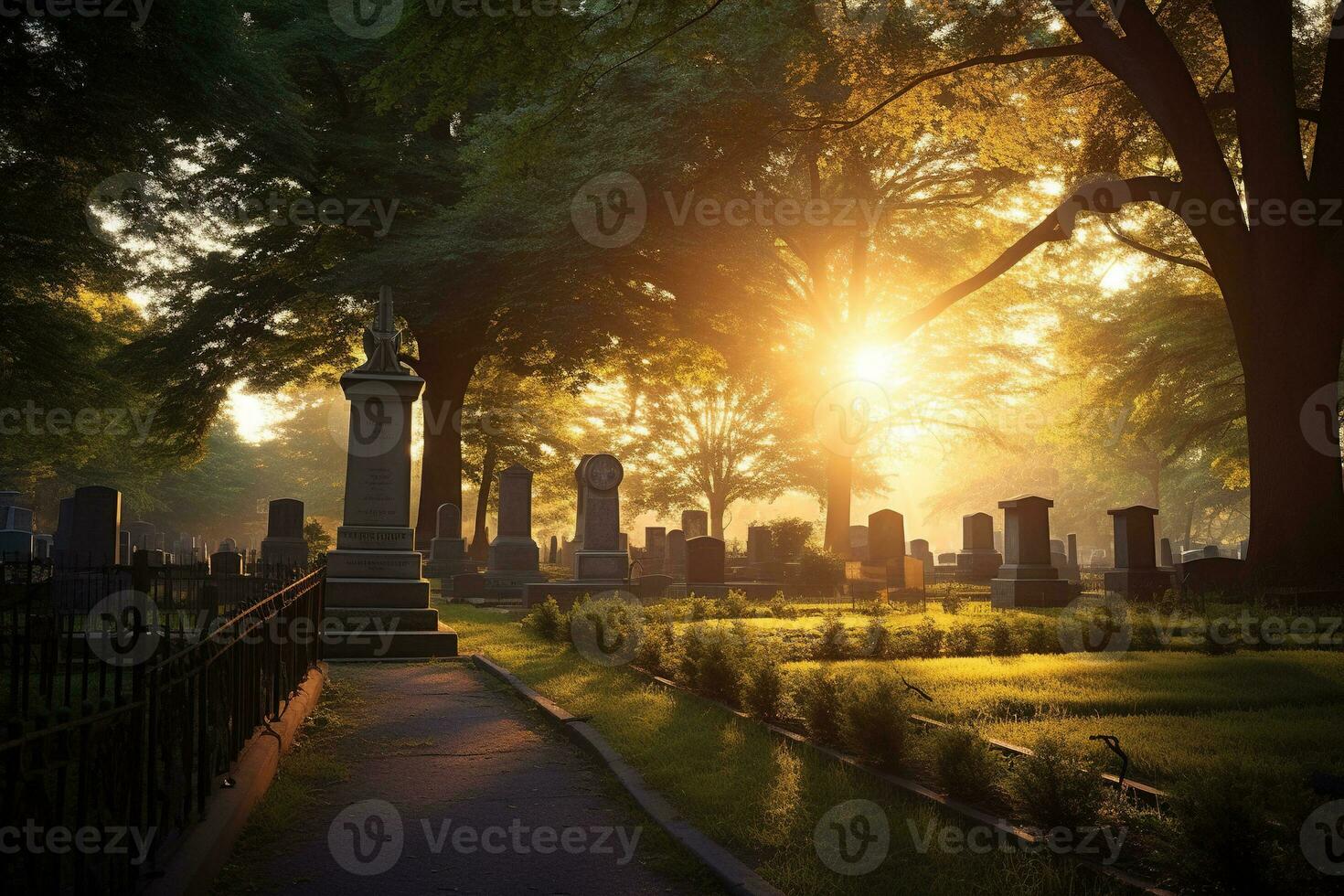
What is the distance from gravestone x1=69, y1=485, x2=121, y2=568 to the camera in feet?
60.8

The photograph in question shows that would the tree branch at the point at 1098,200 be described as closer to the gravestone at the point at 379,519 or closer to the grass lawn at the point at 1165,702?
the grass lawn at the point at 1165,702

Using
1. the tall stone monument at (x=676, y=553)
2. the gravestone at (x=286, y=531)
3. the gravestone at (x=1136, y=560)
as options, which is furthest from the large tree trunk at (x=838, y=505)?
the gravestone at (x=286, y=531)

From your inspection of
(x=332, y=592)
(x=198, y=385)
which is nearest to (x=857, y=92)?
(x=332, y=592)

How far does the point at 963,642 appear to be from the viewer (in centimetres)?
1235

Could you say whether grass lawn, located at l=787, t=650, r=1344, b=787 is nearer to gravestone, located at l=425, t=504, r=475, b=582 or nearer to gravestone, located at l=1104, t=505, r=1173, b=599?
gravestone, located at l=1104, t=505, r=1173, b=599

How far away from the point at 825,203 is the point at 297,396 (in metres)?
56.0

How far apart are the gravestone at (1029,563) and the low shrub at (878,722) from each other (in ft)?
54.1

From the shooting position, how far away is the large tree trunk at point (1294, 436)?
14148 mm

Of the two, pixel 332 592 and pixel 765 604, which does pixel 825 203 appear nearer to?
pixel 765 604

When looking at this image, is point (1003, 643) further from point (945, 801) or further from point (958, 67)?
point (958, 67)

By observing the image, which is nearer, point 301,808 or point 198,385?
point 301,808

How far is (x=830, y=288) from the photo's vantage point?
101ft

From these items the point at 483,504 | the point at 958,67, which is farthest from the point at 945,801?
the point at 483,504

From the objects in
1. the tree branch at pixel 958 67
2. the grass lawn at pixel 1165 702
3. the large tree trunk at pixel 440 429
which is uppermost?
the tree branch at pixel 958 67
